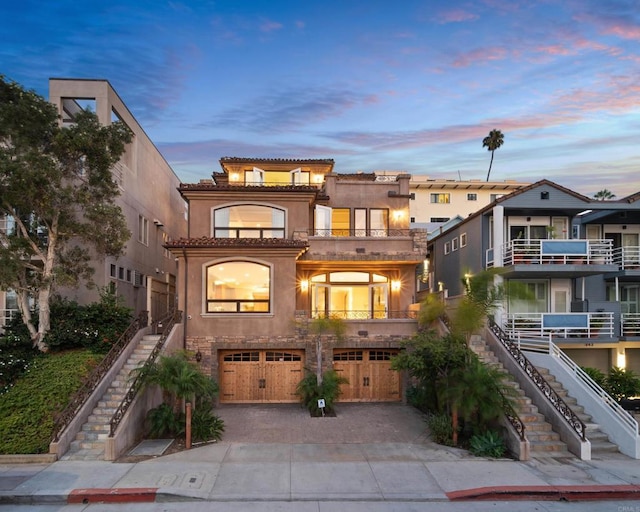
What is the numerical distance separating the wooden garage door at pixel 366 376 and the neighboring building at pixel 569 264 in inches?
204

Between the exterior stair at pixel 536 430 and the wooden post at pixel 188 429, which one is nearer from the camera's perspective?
the exterior stair at pixel 536 430

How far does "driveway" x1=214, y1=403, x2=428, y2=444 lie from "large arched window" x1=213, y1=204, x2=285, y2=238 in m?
7.19

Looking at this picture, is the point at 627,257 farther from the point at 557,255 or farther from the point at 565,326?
the point at 565,326

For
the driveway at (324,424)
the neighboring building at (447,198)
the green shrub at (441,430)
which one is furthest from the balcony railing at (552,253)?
the neighboring building at (447,198)

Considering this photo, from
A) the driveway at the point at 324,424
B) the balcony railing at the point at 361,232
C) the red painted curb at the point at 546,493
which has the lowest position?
the driveway at the point at 324,424

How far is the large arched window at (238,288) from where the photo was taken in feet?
61.1

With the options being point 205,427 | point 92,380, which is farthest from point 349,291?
point 92,380

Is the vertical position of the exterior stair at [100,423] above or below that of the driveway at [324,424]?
above

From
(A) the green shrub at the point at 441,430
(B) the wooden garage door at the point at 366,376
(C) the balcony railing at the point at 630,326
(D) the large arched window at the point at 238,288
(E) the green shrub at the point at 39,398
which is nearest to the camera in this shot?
(E) the green shrub at the point at 39,398

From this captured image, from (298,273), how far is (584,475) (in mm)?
13268

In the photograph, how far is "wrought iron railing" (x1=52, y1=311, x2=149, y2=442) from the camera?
12094mm

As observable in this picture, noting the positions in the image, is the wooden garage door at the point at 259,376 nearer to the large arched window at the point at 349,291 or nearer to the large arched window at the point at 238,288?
the large arched window at the point at 238,288

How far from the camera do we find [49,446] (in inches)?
455

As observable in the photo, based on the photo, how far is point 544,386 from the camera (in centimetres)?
1409
